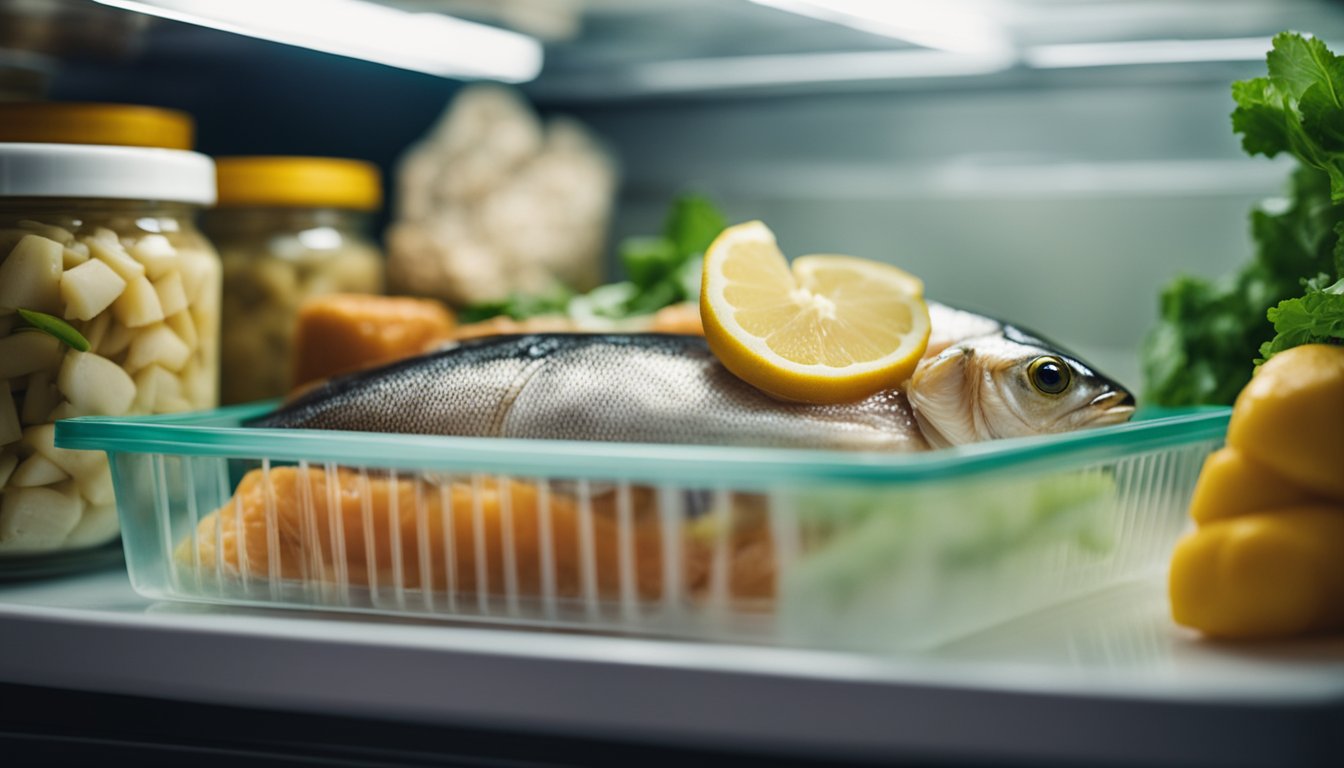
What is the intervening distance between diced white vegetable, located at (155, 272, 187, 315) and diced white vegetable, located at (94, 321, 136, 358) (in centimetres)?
3

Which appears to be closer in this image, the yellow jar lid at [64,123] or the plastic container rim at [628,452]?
the plastic container rim at [628,452]

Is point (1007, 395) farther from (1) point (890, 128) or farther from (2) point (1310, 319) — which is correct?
(1) point (890, 128)

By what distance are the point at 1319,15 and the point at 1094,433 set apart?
0.78m

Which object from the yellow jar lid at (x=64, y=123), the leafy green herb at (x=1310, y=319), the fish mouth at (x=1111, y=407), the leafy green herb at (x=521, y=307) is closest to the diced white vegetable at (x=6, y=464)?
the yellow jar lid at (x=64, y=123)

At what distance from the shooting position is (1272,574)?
→ 0.68 metres

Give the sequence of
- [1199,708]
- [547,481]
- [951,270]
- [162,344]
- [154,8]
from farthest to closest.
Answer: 1. [951,270]
2. [154,8]
3. [162,344]
4. [547,481]
5. [1199,708]

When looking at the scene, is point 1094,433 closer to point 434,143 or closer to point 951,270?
point 951,270

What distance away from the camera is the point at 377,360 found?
1130mm

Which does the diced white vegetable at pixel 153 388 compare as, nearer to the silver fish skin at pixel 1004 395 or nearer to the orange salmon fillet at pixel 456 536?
the orange salmon fillet at pixel 456 536

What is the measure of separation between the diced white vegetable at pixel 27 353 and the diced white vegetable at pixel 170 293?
0.25 ft

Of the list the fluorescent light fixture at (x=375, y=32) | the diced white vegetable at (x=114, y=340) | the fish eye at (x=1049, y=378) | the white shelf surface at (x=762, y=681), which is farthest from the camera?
the fluorescent light fixture at (x=375, y=32)

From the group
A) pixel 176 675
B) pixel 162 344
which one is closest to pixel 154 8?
pixel 162 344

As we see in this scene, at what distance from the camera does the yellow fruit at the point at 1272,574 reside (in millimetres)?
683

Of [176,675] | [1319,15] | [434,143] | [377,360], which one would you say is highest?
[1319,15]
